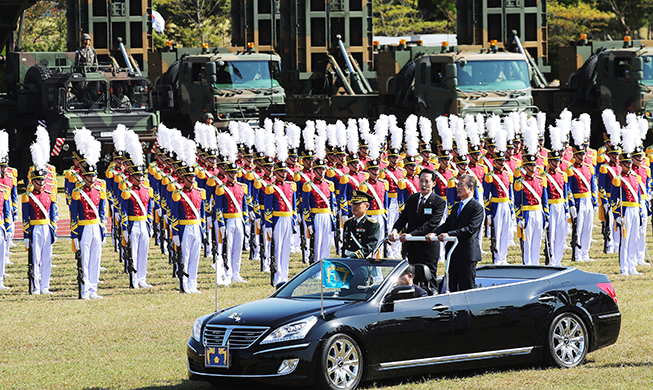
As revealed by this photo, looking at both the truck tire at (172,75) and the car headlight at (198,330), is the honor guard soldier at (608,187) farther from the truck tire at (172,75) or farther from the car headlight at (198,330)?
the truck tire at (172,75)

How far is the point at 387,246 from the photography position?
739 inches

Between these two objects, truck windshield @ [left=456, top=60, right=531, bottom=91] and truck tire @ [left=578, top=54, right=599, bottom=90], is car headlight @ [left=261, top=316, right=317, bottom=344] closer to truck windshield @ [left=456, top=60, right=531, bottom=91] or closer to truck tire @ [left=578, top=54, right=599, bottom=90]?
truck windshield @ [left=456, top=60, right=531, bottom=91]

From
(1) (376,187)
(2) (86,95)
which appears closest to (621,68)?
(1) (376,187)

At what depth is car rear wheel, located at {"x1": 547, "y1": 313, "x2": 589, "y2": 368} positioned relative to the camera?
1008cm

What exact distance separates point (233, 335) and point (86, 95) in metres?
20.4

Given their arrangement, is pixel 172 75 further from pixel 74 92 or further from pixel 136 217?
pixel 136 217

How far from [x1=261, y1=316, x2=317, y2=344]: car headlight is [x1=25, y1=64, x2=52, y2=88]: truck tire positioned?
71.5ft

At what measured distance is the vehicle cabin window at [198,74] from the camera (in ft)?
101

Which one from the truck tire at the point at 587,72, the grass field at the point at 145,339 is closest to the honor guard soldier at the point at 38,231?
the grass field at the point at 145,339

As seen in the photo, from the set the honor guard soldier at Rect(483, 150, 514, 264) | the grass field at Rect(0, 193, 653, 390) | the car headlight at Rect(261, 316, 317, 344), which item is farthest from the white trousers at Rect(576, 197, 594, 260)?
the car headlight at Rect(261, 316, 317, 344)

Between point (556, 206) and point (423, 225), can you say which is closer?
point (423, 225)

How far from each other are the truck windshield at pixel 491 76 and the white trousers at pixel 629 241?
9.95 meters

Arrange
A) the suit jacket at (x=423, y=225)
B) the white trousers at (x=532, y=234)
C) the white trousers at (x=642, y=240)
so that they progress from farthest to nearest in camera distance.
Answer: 1. the white trousers at (x=532, y=234)
2. the white trousers at (x=642, y=240)
3. the suit jacket at (x=423, y=225)

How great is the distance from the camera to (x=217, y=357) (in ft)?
29.9
